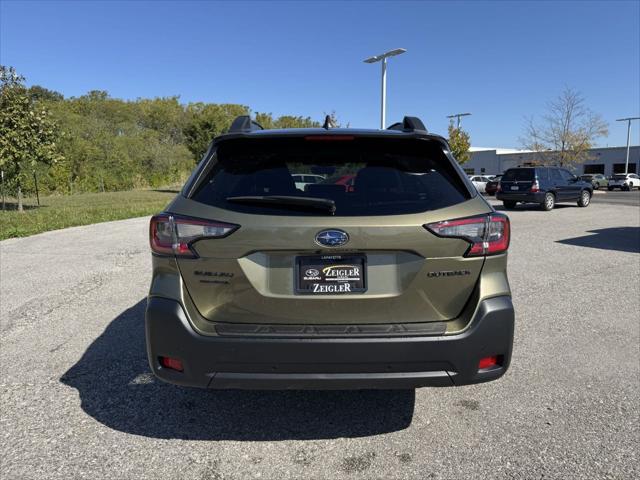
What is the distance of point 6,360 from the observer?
3861 millimetres

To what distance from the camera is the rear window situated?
2.38 m

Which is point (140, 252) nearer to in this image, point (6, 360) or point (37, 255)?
point (37, 255)

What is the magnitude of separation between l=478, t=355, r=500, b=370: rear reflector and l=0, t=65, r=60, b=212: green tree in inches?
711

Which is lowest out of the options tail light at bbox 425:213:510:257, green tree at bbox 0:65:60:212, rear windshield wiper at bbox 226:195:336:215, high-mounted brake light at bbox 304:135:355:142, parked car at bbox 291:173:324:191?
tail light at bbox 425:213:510:257

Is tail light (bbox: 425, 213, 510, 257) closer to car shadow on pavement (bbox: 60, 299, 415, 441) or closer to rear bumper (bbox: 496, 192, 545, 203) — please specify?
car shadow on pavement (bbox: 60, 299, 415, 441)

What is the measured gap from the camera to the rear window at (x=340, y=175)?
7.79 ft

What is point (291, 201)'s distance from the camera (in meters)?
2.34

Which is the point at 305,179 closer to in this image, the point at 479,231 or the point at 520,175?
the point at 479,231

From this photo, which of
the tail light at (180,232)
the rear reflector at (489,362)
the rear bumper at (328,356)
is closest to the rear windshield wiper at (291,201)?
the tail light at (180,232)

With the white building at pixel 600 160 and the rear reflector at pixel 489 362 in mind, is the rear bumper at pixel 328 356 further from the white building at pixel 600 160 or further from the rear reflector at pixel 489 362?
the white building at pixel 600 160

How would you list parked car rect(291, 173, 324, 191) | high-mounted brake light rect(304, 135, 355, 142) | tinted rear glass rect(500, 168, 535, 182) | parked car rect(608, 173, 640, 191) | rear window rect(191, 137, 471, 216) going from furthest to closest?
parked car rect(608, 173, 640, 191) → tinted rear glass rect(500, 168, 535, 182) → high-mounted brake light rect(304, 135, 355, 142) → parked car rect(291, 173, 324, 191) → rear window rect(191, 137, 471, 216)

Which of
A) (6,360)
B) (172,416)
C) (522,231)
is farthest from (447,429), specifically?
(522,231)

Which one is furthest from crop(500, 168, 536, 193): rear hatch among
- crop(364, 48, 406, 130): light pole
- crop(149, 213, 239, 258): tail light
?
crop(149, 213, 239, 258): tail light

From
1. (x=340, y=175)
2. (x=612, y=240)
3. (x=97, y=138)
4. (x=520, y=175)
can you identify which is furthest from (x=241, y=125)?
(x=97, y=138)
